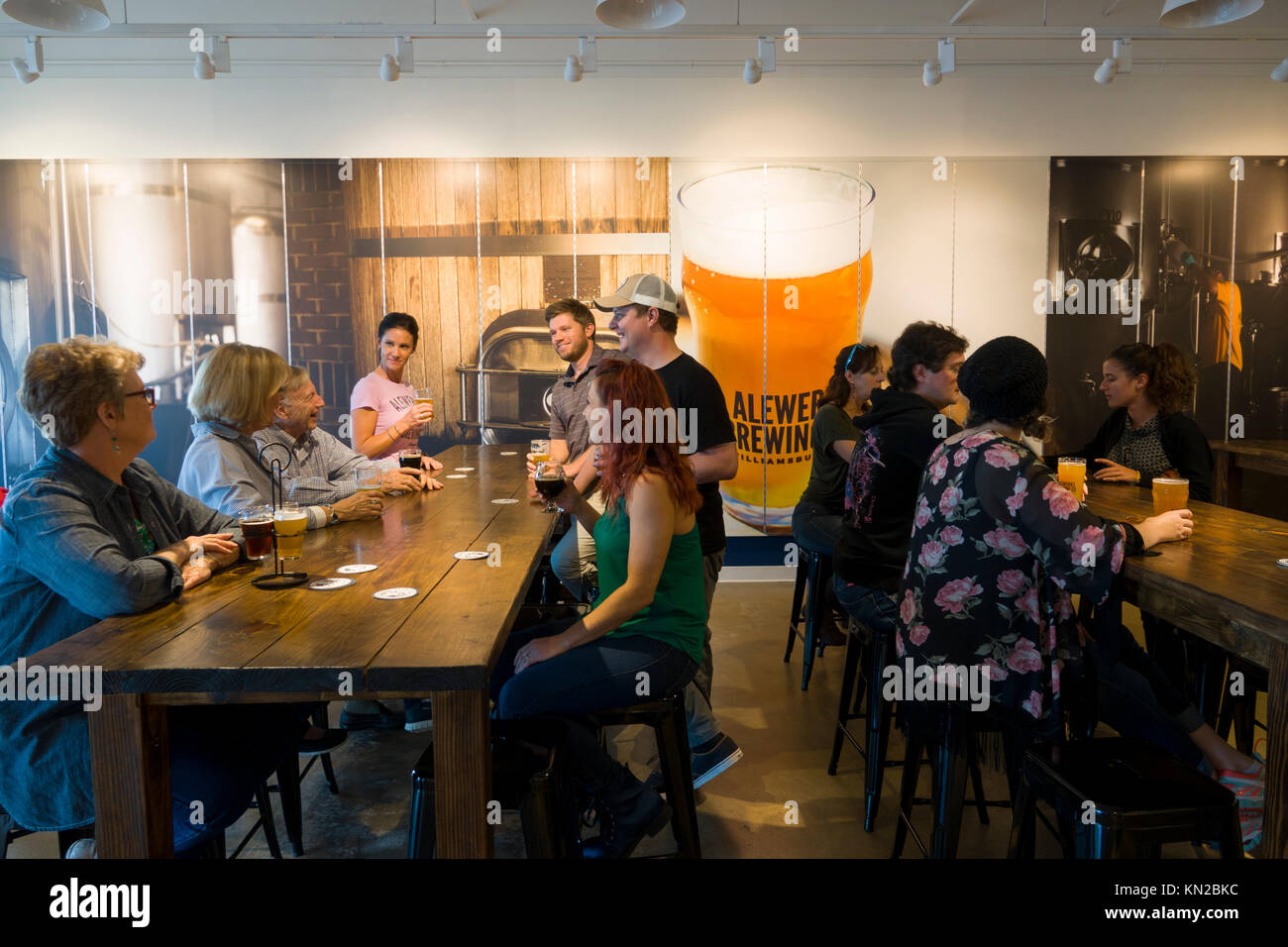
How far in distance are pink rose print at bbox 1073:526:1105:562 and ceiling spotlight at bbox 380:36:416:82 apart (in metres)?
4.35

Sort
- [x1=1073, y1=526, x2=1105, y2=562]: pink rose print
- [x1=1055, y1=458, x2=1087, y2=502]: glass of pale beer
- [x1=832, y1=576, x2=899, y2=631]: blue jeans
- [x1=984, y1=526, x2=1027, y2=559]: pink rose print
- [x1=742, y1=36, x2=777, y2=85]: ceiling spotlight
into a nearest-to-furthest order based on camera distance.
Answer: [x1=1073, y1=526, x2=1105, y2=562]: pink rose print < [x1=984, y1=526, x2=1027, y2=559]: pink rose print < [x1=832, y1=576, x2=899, y2=631]: blue jeans < [x1=1055, y1=458, x2=1087, y2=502]: glass of pale beer < [x1=742, y1=36, x2=777, y2=85]: ceiling spotlight

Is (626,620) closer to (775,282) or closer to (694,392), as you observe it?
(694,392)

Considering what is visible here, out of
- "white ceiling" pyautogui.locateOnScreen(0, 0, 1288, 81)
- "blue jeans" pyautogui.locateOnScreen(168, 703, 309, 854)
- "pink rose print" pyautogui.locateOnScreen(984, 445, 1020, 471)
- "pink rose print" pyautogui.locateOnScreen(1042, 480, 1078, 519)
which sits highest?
"white ceiling" pyautogui.locateOnScreen(0, 0, 1288, 81)

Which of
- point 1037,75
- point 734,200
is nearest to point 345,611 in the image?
point 734,200

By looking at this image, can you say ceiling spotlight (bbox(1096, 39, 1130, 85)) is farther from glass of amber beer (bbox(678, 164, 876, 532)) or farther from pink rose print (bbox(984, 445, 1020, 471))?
pink rose print (bbox(984, 445, 1020, 471))

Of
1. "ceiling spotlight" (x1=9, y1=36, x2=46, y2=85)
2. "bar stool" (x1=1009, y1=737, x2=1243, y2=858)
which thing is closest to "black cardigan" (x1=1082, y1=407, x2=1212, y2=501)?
"bar stool" (x1=1009, y1=737, x2=1243, y2=858)

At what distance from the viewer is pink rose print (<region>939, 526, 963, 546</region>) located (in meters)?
2.06

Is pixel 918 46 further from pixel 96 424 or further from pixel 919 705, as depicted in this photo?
pixel 96 424

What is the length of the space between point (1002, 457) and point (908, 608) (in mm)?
461

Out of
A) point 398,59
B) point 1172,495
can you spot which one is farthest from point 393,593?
point 398,59

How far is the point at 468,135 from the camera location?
5617mm

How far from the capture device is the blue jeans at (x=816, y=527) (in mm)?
3650

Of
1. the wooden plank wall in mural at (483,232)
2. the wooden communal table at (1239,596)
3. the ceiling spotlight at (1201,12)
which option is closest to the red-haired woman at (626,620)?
the wooden communal table at (1239,596)

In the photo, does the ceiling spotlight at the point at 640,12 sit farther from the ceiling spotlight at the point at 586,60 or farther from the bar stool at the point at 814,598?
the bar stool at the point at 814,598
